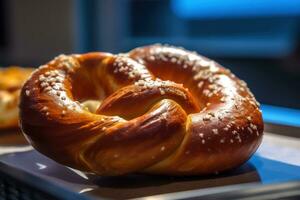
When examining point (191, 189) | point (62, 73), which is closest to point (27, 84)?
point (62, 73)

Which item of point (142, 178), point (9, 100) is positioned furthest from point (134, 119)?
point (9, 100)

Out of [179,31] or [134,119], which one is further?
[179,31]

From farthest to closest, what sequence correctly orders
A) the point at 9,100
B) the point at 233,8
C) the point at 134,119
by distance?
the point at 233,8, the point at 9,100, the point at 134,119

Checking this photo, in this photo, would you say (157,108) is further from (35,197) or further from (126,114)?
(35,197)

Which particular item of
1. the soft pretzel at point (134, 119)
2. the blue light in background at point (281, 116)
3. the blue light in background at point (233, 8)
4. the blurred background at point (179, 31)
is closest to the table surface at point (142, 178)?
the soft pretzel at point (134, 119)

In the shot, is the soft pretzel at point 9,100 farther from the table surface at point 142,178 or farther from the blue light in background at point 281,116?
the blue light in background at point 281,116

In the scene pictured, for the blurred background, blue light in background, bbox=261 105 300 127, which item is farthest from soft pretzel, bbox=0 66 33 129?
the blurred background

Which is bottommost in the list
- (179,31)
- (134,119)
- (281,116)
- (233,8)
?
(179,31)

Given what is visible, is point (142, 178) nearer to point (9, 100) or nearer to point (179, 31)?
point (9, 100)
